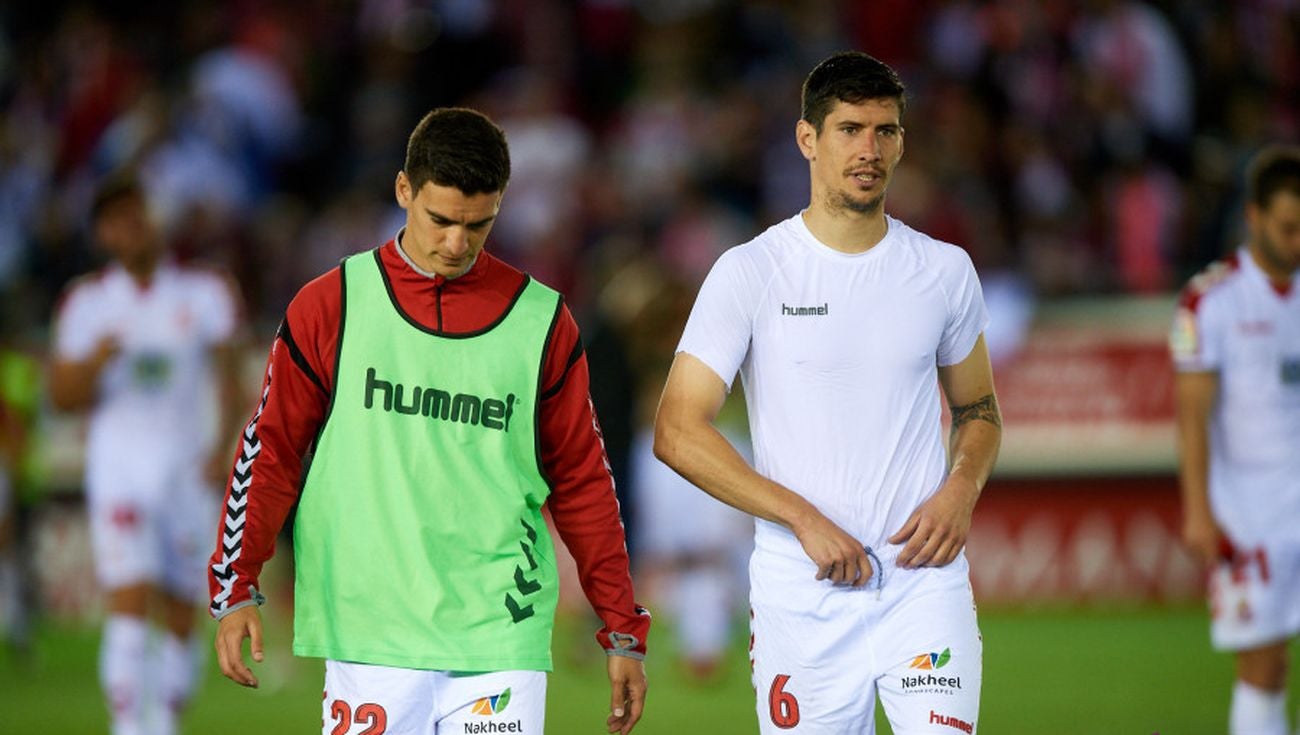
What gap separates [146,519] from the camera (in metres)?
10.6

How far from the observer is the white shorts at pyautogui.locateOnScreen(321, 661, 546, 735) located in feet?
18.6

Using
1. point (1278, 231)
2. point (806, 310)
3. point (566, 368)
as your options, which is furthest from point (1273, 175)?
point (566, 368)

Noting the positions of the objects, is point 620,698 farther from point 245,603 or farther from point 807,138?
point 807,138

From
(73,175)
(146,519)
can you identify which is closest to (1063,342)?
(146,519)

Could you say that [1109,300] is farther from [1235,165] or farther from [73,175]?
[73,175]

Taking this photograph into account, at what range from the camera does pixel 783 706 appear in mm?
6109

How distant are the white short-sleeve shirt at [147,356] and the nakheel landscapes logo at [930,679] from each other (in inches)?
227

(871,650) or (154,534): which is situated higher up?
(154,534)

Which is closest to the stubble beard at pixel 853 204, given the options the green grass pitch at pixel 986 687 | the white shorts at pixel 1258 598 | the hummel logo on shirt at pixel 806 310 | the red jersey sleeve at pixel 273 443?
the hummel logo on shirt at pixel 806 310

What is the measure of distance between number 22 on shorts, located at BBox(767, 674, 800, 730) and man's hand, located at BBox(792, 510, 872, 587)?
1.36ft

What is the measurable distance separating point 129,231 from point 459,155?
525cm

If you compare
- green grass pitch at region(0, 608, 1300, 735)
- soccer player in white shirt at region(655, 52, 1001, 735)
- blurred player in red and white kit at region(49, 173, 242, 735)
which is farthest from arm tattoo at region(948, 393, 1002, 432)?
blurred player in red and white kit at region(49, 173, 242, 735)

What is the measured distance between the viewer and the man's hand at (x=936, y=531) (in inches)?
234

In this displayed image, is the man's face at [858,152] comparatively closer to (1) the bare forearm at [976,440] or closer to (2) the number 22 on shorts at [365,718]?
(1) the bare forearm at [976,440]
